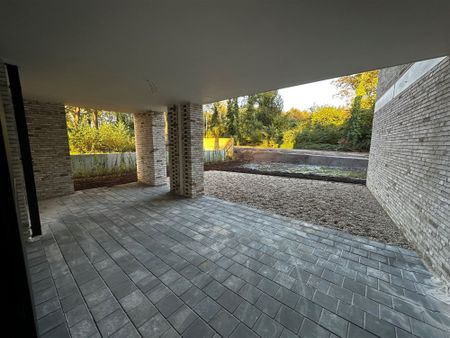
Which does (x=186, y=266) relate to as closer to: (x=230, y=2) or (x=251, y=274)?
(x=251, y=274)

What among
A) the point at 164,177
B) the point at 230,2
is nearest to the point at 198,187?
the point at 164,177

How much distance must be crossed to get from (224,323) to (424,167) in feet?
10.9

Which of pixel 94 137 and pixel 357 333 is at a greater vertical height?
pixel 94 137

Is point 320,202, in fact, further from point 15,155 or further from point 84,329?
point 15,155

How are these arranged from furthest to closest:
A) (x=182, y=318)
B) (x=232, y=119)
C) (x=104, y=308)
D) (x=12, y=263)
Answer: (x=232, y=119)
(x=104, y=308)
(x=182, y=318)
(x=12, y=263)

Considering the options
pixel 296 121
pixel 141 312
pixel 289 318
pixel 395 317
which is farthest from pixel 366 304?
pixel 296 121

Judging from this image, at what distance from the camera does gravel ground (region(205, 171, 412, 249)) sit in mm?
3510

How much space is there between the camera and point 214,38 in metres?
2.02

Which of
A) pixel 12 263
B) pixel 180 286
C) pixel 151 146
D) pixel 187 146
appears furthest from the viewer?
pixel 151 146

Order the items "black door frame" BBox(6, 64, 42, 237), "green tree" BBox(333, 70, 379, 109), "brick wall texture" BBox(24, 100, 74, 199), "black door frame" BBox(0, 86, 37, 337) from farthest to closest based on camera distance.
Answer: "green tree" BBox(333, 70, 379, 109) < "brick wall texture" BBox(24, 100, 74, 199) < "black door frame" BBox(6, 64, 42, 237) < "black door frame" BBox(0, 86, 37, 337)

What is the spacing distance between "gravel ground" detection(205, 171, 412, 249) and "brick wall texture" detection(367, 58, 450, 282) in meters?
0.32

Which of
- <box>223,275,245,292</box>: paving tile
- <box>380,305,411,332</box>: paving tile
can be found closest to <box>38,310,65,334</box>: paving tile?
<box>223,275,245,292</box>: paving tile

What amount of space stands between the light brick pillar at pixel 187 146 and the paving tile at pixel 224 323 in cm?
368

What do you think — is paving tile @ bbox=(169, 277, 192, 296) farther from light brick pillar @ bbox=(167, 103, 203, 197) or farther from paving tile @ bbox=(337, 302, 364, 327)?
light brick pillar @ bbox=(167, 103, 203, 197)
